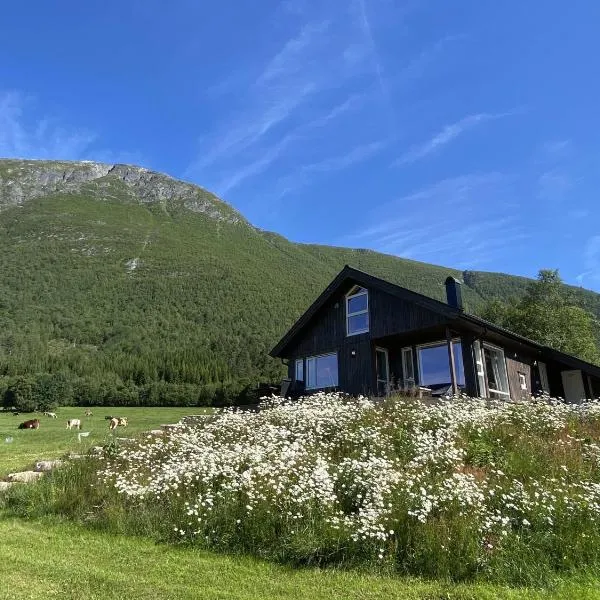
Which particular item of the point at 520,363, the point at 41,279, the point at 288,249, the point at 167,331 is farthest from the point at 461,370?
the point at 288,249

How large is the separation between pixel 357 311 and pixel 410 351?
10.3 feet

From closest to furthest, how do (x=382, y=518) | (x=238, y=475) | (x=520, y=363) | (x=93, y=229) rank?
(x=382, y=518) → (x=238, y=475) → (x=520, y=363) → (x=93, y=229)

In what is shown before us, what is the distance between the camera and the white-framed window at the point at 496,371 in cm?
2266

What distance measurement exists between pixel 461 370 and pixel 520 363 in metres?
6.15

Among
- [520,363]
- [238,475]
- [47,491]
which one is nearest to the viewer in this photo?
[238,475]

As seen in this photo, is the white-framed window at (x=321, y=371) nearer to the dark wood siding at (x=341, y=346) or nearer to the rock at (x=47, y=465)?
the dark wood siding at (x=341, y=346)

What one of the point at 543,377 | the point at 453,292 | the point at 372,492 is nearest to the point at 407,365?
the point at 453,292

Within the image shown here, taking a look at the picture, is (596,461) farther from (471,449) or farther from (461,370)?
(461,370)

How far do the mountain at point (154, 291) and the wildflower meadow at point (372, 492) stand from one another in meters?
54.0

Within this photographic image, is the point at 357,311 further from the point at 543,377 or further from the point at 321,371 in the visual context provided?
the point at 543,377

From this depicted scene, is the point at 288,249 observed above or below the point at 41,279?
above

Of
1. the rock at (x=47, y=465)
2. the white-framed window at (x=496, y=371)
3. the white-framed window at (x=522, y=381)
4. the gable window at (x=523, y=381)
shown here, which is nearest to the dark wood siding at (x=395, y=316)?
the white-framed window at (x=496, y=371)

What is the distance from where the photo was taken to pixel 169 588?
19.7ft

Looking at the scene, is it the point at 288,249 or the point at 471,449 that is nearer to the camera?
the point at 471,449
